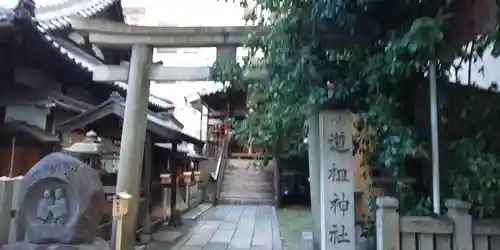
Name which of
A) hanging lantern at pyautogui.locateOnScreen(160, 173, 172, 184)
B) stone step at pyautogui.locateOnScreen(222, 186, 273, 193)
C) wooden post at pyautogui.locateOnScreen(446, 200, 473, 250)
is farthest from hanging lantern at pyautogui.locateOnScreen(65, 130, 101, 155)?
stone step at pyautogui.locateOnScreen(222, 186, 273, 193)

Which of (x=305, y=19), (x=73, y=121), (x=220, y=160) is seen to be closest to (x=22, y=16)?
(x=73, y=121)

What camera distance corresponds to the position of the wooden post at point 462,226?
187 inches

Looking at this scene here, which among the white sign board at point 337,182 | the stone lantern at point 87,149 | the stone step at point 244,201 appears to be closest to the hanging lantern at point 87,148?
the stone lantern at point 87,149

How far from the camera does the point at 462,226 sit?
4.75 metres

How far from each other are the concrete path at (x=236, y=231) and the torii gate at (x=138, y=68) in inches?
85.0

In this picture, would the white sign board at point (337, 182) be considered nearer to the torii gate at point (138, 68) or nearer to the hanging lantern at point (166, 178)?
the torii gate at point (138, 68)

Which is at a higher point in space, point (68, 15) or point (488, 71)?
point (68, 15)

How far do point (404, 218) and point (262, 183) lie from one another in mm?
16367

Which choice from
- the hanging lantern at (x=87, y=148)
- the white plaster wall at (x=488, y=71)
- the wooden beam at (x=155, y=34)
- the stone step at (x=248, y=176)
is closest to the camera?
the wooden beam at (x=155, y=34)

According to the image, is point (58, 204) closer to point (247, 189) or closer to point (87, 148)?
point (87, 148)

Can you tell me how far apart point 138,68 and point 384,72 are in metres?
4.56

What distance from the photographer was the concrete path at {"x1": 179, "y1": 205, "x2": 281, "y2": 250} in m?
9.39

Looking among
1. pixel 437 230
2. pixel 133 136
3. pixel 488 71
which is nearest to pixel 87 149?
pixel 133 136

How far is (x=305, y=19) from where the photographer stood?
533 centimetres
